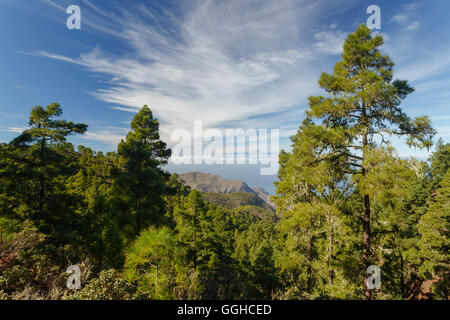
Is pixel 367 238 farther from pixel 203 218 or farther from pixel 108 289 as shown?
pixel 203 218

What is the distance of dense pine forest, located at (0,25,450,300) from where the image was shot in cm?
573

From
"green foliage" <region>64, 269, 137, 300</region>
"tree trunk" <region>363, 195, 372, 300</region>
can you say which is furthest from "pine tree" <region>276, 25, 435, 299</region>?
"green foliage" <region>64, 269, 137, 300</region>

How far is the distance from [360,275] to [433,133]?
7.91 metres

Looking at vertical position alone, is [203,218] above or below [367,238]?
below

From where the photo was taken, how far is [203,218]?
1811 centimetres

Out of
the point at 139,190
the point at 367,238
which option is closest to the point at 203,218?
the point at 139,190

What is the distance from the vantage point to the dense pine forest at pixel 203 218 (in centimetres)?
573

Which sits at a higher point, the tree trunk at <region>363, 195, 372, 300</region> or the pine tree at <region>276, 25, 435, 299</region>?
the pine tree at <region>276, 25, 435, 299</region>

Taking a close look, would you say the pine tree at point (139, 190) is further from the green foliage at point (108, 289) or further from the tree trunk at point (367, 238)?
the tree trunk at point (367, 238)

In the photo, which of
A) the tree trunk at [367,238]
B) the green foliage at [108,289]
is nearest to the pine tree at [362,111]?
the tree trunk at [367,238]

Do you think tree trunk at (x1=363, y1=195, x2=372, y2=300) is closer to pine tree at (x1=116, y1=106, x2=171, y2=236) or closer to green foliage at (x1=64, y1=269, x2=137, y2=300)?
green foliage at (x1=64, y1=269, x2=137, y2=300)

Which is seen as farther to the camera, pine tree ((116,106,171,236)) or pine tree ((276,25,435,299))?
pine tree ((116,106,171,236))
